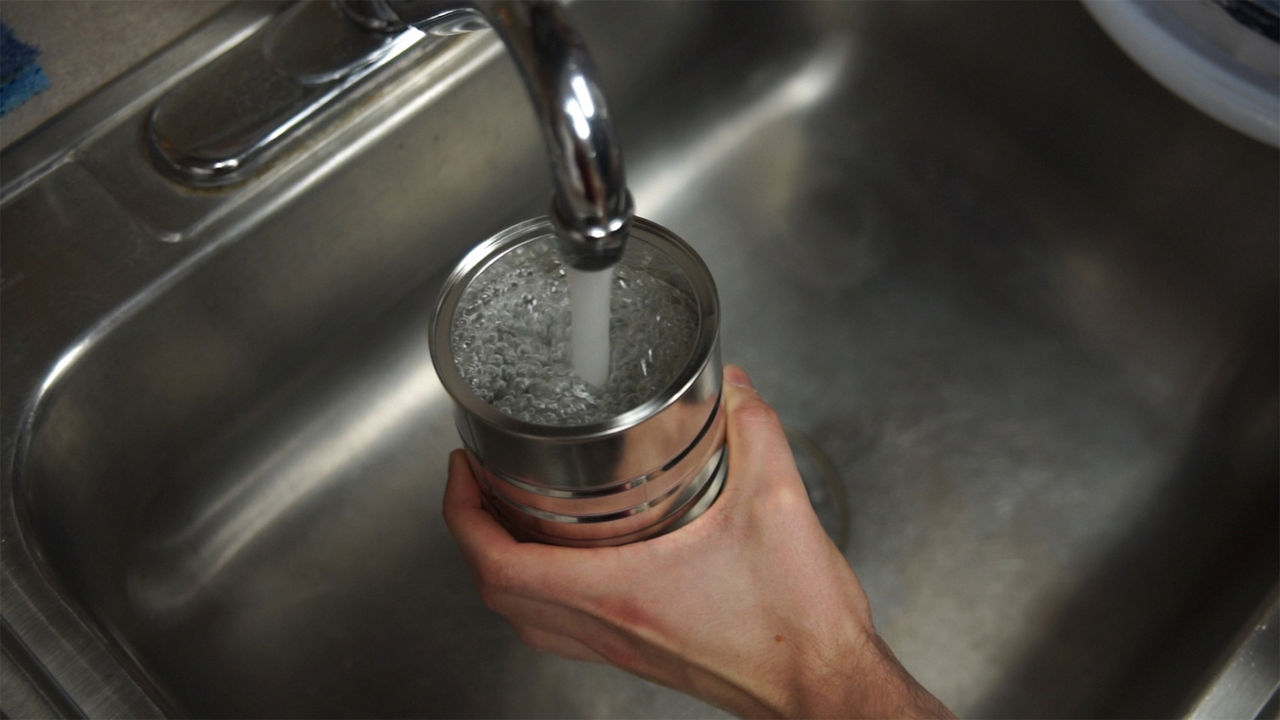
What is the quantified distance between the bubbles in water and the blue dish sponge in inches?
12.7

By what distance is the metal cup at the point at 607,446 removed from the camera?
0.35m

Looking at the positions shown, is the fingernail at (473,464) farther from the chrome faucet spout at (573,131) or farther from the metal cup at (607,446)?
the chrome faucet spout at (573,131)

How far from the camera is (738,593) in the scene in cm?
45

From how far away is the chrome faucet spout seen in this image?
31cm

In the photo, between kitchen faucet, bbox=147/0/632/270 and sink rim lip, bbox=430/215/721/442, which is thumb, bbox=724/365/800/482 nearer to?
sink rim lip, bbox=430/215/721/442

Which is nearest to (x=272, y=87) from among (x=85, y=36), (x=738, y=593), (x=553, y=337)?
(x=85, y=36)

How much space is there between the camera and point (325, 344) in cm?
65

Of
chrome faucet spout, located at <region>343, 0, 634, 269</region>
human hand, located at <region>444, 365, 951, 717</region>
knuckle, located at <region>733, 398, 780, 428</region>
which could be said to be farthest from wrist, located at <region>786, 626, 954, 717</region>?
chrome faucet spout, located at <region>343, 0, 634, 269</region>

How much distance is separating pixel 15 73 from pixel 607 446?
1.38ft

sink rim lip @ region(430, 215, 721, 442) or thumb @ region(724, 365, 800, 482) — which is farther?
thumb @ region(724, 365, 800, 482)

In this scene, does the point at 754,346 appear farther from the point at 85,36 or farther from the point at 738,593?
the point at 85,36

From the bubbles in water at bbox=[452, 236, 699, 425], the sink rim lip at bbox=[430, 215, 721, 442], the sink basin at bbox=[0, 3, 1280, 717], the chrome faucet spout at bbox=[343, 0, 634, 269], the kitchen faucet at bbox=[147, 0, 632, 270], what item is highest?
the chrome faucet spout at bbox=[343, 0, 634, 269]

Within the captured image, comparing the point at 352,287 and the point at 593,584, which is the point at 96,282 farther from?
the point at 593,584

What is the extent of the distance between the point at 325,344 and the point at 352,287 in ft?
0.14
